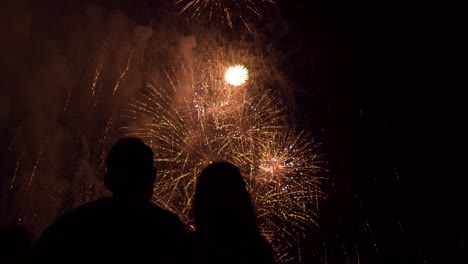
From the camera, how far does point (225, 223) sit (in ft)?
6.82

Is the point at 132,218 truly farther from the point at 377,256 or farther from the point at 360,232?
the point at 377,256

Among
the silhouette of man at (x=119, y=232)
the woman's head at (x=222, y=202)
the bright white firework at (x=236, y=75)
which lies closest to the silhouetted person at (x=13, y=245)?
the silhouette of man at (x=119, y=232)

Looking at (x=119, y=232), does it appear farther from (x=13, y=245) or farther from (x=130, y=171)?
(x=13, y=245)

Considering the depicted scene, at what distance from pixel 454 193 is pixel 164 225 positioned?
1498 centimetres

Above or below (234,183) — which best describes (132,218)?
below

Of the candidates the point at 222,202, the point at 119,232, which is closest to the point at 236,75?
the point at 222,202

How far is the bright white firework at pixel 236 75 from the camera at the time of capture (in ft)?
32.1

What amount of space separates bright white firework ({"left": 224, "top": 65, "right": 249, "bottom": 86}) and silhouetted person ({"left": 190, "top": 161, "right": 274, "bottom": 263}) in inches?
300

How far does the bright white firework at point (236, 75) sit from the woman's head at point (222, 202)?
7.62 metres

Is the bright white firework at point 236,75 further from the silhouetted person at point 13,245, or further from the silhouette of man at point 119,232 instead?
the silhouette of man at point 119,232

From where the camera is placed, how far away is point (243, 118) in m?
9.96

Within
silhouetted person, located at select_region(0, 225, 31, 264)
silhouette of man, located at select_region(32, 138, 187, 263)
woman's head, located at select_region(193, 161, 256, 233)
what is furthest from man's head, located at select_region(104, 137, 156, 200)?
silhouetted person, located at select_region(0, 225, 31, 264)

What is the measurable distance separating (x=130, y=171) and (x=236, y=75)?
25.9 ft

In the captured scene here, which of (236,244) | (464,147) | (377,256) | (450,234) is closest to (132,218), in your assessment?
(236,244)
